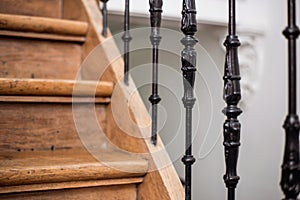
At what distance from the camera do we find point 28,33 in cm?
120

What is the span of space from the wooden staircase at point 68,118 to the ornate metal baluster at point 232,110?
0.62 ft

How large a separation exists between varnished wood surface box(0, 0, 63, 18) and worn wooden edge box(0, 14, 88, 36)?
17 centimetres

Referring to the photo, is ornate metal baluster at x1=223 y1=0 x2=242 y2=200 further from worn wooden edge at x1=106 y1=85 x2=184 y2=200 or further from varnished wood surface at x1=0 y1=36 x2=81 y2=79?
varnished wood surface at x1=0 y1=36 x2=81 y2=79

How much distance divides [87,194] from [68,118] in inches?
→ 10.5

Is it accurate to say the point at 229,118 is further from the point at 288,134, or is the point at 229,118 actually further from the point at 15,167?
the point at 15,167

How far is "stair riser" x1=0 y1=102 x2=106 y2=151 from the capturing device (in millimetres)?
1013

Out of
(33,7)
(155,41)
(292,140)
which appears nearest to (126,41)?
(155,41)

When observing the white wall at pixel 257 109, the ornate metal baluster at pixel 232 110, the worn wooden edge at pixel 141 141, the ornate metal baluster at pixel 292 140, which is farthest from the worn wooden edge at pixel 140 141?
the white wall at pixel 257 109

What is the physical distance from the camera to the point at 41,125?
3.48ft

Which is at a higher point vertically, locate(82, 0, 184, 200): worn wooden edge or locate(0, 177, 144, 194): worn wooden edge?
locate(82, 0, 184, 200): worn wooden edge

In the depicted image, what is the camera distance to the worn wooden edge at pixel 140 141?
884 millimetres

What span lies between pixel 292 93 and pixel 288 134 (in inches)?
2.2

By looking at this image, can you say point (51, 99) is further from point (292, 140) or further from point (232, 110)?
point (292, 140)

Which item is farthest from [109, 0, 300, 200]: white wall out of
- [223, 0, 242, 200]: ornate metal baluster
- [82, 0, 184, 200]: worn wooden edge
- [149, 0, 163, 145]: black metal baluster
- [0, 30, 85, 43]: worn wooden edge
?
[223, 0, 242, 200]: ornate metal baluster
